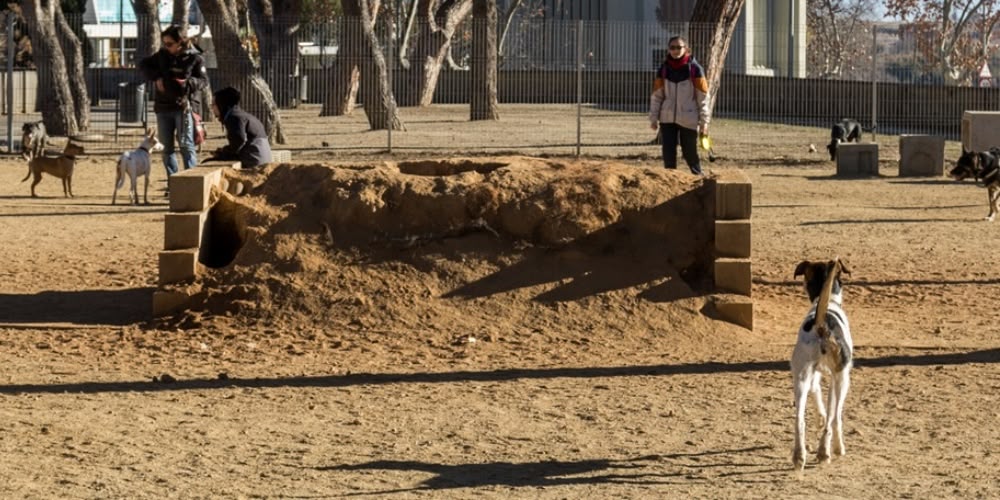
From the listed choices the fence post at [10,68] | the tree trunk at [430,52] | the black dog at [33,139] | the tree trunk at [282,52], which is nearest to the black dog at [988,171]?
the black dog at [33,139]

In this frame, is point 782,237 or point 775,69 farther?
point 775,69

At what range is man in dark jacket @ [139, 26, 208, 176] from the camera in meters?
17.4

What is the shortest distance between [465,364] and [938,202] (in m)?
11.7

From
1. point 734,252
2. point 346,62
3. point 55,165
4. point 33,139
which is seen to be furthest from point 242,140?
point 346,62

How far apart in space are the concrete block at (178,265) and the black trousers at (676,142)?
6965mm

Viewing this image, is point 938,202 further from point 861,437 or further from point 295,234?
point 861,437

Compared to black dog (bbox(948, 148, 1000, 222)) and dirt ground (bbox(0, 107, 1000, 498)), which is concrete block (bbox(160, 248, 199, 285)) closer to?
dirt ground (bbox(0, 107, 1000, 498))

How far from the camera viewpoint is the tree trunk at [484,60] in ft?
115

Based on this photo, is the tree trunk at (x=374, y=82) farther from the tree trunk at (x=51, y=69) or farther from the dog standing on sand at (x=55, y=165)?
the dog standing on sand at (x=55, y=165)

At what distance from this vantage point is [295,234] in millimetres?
11695

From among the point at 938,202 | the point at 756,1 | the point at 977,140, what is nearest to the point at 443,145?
the point at 977,140

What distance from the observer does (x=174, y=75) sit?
17359 millimetres

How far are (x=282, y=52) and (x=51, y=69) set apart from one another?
5999 millimetres

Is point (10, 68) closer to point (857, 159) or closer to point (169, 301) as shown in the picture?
point (857, 159)
